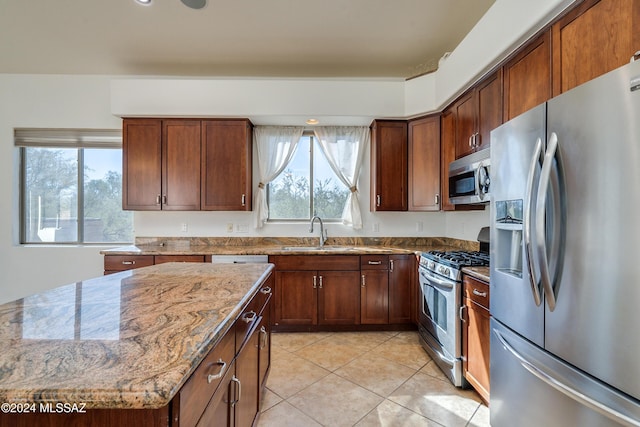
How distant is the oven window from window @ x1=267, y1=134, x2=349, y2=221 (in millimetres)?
1518

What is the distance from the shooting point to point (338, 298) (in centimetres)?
306

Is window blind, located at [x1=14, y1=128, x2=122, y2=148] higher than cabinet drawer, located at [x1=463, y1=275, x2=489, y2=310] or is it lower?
higher

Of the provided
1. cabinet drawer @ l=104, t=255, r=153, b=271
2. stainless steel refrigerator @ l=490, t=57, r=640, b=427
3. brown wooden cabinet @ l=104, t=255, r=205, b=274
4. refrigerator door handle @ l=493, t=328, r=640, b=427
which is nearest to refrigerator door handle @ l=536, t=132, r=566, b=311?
stainless steel refrigerator @ l=490, t=57, r=640, b=427

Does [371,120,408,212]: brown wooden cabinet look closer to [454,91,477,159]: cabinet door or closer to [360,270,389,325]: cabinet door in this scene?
[454,91,477,159]: cabinet door

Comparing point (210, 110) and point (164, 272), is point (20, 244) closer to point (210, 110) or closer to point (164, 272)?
point (210, 110)

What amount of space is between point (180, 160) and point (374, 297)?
2.71 meters

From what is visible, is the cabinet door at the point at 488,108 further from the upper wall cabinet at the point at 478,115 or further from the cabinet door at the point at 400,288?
the cabinet door at the point at 400,288

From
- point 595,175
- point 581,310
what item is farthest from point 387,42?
point 581,310

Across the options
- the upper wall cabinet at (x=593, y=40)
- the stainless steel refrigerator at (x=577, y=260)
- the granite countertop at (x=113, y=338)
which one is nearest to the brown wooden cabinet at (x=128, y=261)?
the granite countertop at (x=113, y=338)

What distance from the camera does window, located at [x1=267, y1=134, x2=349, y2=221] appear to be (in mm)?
3717

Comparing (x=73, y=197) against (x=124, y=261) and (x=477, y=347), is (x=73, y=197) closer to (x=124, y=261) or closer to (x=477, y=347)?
(x=124, y=261)

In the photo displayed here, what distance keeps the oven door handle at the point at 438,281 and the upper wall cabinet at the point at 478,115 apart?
116cm

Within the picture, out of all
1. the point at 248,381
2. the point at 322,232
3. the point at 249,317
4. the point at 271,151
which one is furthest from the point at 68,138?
the point at 248,381

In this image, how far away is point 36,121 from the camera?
3494 mm
